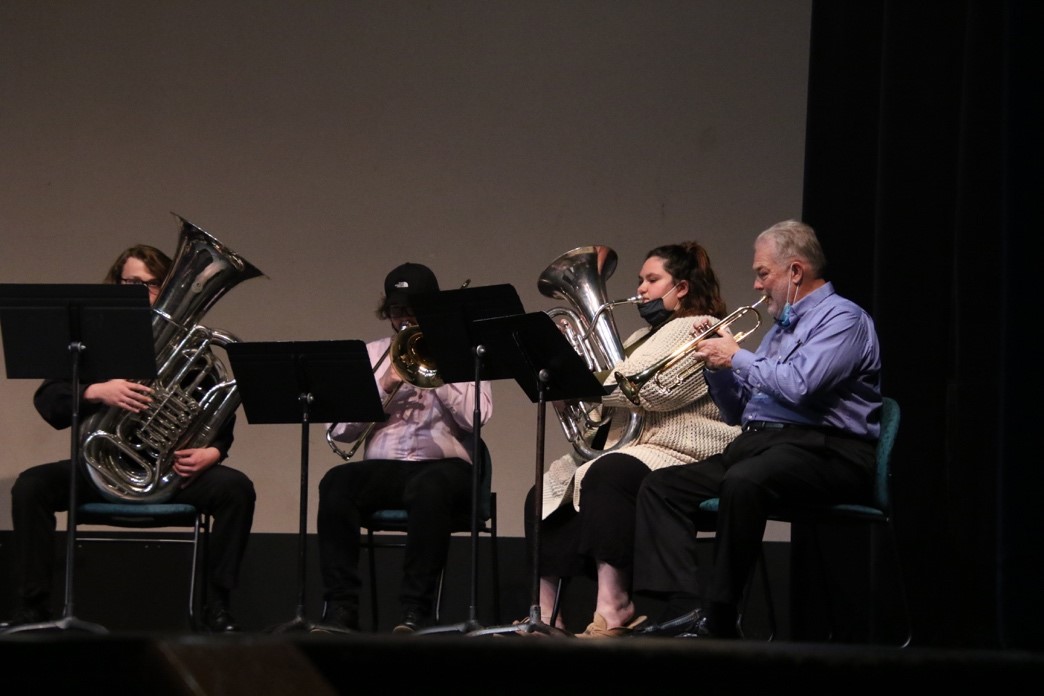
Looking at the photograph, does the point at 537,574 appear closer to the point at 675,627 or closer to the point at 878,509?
the point at 675,627

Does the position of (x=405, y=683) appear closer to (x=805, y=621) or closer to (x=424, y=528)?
(x=424, y=528)

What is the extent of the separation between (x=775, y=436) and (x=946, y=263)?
88 cm

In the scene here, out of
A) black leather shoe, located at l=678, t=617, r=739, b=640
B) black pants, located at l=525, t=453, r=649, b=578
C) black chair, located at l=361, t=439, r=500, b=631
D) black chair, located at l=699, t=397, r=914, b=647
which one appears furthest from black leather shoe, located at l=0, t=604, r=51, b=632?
black chair, located at l=699, t=397, r=914, b=647

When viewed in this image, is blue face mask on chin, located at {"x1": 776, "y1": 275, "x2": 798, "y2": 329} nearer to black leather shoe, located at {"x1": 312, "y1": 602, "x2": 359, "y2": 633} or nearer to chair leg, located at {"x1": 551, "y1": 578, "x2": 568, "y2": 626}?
chair leg, located at {"x1": 551, "y1": 578, "x2": 568, "y2": 626}

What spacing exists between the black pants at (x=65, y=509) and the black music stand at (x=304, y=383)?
0.40 m

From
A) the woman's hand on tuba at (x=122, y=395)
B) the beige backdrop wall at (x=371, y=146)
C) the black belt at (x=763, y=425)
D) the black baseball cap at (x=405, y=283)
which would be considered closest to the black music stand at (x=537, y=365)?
A: the black belt at (x=763, y=425)

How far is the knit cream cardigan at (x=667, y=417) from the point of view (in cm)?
397

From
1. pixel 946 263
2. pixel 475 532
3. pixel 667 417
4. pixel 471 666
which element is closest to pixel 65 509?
pixel 475 532

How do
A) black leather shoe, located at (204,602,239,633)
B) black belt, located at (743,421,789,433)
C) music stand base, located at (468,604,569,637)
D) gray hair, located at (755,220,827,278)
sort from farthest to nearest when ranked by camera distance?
black leather shoe, located at (204,602,239,633) < gray hair, located at (755,220,827,278) < black belt, located at (743,421,789,433) < music stand base, located at (468,604,569,637)

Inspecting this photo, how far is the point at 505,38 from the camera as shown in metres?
5.53

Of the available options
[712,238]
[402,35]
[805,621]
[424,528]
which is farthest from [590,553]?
[402,35]

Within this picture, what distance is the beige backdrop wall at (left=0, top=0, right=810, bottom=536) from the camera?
5406mm

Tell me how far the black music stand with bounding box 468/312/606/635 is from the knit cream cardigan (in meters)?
0.37

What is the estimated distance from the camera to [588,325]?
4336 mm
